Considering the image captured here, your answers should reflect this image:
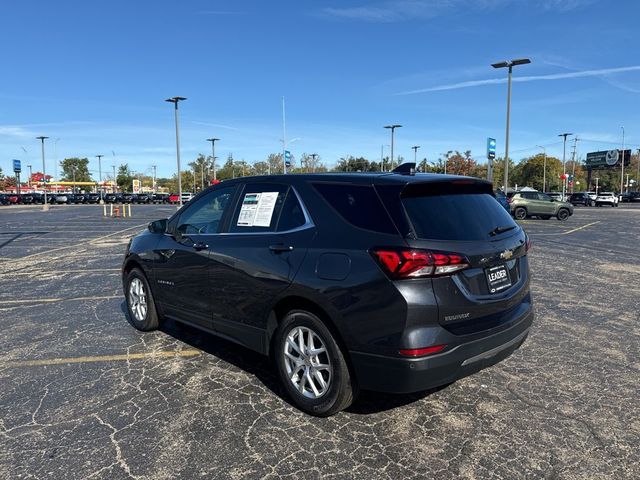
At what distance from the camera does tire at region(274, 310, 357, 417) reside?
10.5 feet

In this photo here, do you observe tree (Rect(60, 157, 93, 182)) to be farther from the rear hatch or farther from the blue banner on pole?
the rear hatch

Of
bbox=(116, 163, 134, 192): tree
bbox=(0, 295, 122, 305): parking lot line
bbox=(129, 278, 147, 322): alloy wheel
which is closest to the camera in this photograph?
bbox=(129, 278, 147, 322): alloy wheel

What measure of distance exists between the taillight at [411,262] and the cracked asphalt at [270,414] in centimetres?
111

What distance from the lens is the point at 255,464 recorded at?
2.82 m

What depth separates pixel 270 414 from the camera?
3436mm

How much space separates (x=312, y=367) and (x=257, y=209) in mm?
1352

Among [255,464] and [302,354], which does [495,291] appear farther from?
[255,464]

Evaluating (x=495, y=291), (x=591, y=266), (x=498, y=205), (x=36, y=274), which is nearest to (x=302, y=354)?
(x=495, y=291)

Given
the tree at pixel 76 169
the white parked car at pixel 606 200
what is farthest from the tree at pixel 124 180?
the white parked car at pixel 606 200

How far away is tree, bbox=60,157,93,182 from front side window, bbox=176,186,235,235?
492 ft

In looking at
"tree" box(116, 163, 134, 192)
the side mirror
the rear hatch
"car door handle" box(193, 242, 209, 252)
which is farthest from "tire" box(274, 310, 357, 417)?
"tree" box(116, 163, 134, 192)

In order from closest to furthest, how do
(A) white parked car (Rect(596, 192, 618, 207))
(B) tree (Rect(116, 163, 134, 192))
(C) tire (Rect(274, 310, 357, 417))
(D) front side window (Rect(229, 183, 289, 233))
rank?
(C) tire (Rect(274, 310, 357, 417))
(D) front side window (Rect(229, 183, 289, 233))
(A) white parked car (Rect(596, 192, 618, 207))
(B) tree (Rect(116, 163, 134, 192))

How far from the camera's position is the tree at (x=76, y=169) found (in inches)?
5463

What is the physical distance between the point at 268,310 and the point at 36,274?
24.8 ft
